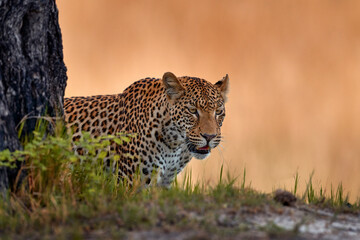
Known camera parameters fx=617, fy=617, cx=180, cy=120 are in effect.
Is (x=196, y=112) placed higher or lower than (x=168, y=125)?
higher

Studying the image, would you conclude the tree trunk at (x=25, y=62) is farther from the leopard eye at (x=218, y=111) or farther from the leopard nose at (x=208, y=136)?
the leopard eye at (x=218, y=111)

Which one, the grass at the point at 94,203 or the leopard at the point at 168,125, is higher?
the leopard at the point at 168,125

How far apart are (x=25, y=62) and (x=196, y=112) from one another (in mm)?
2081

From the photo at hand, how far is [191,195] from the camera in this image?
580 cm

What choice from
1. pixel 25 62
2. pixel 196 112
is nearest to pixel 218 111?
pixel 196 112

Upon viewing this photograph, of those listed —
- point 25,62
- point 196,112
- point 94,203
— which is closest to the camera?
point 94,203

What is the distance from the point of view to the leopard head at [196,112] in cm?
715

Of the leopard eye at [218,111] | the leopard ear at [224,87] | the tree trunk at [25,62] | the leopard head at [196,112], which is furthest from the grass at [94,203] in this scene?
the leopard ear at [224,87]

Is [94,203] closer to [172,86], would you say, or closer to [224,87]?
[172,86]

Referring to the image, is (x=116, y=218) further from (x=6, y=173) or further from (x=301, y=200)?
(x=301, y=200)

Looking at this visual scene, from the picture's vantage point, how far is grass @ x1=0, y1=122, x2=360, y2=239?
16.0ft

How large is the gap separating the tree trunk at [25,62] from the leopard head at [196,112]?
147cm

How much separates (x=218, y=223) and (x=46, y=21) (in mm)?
3048

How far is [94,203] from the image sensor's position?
535 centimetres
